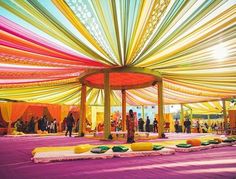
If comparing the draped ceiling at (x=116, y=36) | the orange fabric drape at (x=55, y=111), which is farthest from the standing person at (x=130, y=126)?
the orange fabric drape at (x=55, y=111)

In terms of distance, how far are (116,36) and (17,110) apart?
15.2 meters

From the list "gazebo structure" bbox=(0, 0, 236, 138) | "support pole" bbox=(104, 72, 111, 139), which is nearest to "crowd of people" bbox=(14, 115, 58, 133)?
"gazebo structure" bbox=(0, 0, 236, 138)

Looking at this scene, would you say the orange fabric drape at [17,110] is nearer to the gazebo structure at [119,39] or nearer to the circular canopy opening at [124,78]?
the gazebo structure at [119,39]

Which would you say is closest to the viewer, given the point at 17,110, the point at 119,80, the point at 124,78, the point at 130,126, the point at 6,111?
the point at 130,126

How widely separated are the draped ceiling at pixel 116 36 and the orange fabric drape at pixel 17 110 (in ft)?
31.0

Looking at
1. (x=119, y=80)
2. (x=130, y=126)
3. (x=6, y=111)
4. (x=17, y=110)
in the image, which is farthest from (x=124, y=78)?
(x=6, y=111)

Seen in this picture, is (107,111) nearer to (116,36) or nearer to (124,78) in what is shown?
(124,78)

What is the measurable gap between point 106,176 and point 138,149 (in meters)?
2.61

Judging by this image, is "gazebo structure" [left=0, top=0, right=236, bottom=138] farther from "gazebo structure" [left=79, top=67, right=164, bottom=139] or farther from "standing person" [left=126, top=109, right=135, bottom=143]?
"standing person" [left=126, top=109, right=135, bottom=143]

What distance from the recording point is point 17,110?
64.4 ft

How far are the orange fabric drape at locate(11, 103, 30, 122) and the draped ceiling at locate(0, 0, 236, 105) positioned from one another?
944cm

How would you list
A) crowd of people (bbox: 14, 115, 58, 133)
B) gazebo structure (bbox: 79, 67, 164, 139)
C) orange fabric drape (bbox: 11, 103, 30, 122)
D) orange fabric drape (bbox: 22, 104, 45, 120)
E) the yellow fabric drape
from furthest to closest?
orange fabric drape (bbox: 22, 104, 45, 120), crowd of people (bbox: 14, 115, 58, 133), orange fabric drape (bbox: 11, 103, 30, 122), the yellow fabric drape, gazebo structure (bbox: 79, 67, 164, 139)

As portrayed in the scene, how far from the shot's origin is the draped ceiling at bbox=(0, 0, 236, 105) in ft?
19.0

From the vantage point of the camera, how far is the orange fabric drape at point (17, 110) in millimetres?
19328
